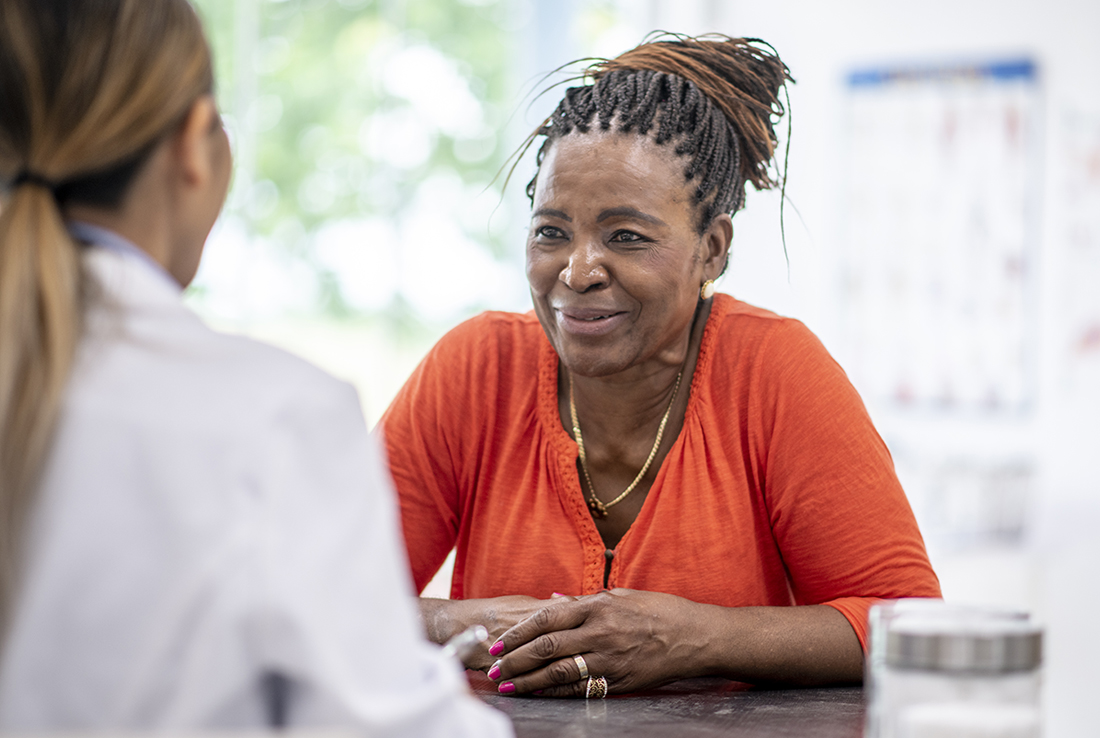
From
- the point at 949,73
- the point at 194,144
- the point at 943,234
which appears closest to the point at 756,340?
the point at 194,144

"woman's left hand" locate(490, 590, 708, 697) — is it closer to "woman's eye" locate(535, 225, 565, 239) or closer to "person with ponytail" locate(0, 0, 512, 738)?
"person with ponytail" locate(0, 0, 512, 738)

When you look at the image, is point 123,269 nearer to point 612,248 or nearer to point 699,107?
point 612,248

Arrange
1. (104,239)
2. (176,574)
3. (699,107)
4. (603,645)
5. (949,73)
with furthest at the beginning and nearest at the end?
(949,73), (699,107), (603,645), (104,239), (176,574)

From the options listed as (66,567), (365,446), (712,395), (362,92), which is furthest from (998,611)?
(362,92)

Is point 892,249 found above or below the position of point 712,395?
above

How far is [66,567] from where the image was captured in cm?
69

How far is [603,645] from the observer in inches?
49.4

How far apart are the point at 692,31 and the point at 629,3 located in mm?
710

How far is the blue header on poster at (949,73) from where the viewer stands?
12.7 feet

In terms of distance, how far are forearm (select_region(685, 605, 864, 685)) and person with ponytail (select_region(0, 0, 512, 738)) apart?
56 cm

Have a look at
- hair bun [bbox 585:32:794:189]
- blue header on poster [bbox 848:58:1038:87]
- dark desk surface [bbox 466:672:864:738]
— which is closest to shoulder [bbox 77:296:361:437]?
dark desk surface [bbox 466:672:864:738]

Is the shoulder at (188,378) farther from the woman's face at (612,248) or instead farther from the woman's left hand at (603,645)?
the woman's face at (612,248)

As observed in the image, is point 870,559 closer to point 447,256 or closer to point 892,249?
point 892,249

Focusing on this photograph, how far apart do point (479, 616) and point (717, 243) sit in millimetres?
678
